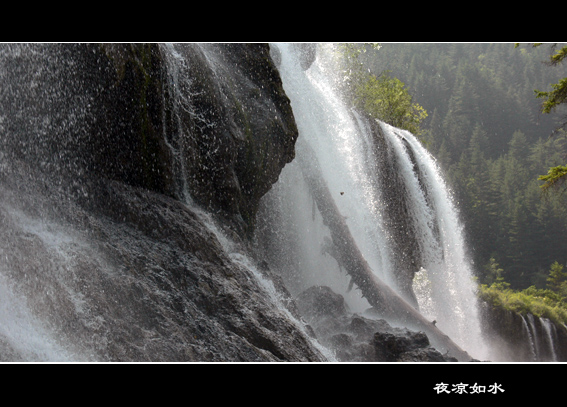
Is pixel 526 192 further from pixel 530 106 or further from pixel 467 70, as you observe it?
pixel 467 70

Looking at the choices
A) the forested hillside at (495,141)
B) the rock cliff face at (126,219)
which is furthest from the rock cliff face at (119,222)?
the forested hillside at (495,141)

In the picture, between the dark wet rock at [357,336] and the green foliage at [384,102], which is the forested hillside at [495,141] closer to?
the green foliage at [384,102]

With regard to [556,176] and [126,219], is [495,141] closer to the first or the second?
[556,176]

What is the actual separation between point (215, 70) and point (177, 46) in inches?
44.0

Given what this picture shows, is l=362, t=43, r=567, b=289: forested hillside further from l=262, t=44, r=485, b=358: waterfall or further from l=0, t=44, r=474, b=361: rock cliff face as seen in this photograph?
l=0, t=44, r=474, b=361: rock cliff face

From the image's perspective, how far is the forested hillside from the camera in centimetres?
4591

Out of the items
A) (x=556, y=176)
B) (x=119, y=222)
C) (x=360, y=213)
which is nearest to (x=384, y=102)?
(x=360, y=213)

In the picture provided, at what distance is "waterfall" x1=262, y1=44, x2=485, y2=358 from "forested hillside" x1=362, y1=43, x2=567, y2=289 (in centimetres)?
1604

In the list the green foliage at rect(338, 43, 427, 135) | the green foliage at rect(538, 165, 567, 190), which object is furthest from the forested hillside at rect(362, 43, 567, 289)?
the green foliage at rect(538, 165, 567, 190)

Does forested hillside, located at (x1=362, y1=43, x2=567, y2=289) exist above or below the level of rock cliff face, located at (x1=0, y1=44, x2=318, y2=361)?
above

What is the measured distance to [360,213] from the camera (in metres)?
16.3

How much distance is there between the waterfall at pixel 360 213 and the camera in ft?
52.0

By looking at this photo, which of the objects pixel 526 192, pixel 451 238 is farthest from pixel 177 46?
pixel 526 192

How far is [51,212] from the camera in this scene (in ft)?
21.4
